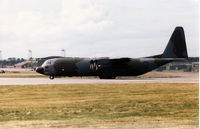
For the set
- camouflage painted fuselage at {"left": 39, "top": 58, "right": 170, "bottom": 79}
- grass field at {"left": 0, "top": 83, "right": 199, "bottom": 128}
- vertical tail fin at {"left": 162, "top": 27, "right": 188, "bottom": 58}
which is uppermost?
vertical tail fin at {"left": 162, "top": 27, "right": 188, "bottom": 58}

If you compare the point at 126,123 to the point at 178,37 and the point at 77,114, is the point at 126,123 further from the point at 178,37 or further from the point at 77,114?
the point at 178,37

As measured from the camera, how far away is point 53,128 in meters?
12.5

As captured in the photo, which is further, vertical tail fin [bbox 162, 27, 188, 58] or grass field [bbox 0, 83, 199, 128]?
vertical tail fin [bbox 162, 27, 188, 58]

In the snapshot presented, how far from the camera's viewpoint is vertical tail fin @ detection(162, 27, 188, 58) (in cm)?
4556

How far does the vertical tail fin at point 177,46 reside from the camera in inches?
1794

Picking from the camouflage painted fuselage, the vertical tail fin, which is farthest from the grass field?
the vertical tail fin

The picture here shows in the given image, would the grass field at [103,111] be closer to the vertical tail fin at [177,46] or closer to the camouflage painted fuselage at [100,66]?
the camouflage painted fuselage at [100,66]

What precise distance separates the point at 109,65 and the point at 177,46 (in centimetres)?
1068

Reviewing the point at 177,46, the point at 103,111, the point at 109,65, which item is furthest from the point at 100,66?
the point at 103,111

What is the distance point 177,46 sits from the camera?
45.7 m

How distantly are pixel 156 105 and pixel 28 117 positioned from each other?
7903 mm

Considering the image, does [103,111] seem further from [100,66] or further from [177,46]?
[177,46]

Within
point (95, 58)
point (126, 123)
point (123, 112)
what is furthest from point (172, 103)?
point (95, 58)

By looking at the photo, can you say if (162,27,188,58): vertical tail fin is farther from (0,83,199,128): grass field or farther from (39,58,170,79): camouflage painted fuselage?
(0,83,199,128): grass field
